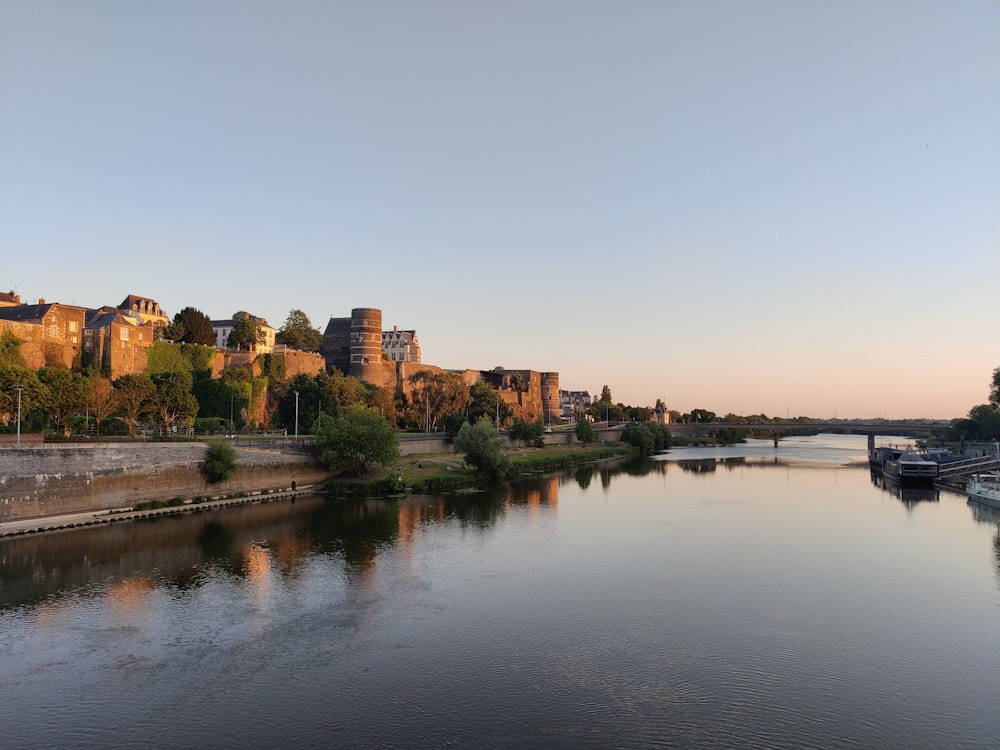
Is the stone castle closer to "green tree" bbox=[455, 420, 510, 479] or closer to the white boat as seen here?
"green tree" bbox=[455, 420, 510, 479]

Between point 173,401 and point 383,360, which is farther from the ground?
point 383,360

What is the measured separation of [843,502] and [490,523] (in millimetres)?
29965

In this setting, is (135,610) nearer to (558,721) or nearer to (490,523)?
(558,721)

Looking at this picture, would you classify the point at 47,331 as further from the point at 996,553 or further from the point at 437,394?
the point at 996,553

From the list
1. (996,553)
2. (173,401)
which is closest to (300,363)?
(173,401)

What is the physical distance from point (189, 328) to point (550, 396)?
3299 inches

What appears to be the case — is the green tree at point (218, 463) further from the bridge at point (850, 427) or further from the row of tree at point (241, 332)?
the bridge at point (850, 427)

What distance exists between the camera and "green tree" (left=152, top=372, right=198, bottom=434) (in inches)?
2160

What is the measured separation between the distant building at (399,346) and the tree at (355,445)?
2875 inches

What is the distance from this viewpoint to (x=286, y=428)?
68.6 meters

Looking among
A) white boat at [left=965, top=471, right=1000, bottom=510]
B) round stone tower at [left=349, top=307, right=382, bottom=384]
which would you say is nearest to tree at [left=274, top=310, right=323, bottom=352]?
round stone tower at [left=349, top=307, right=382, bottom=384]

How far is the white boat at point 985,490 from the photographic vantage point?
50156 mm

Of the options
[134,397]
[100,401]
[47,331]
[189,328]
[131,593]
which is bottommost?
[131,593]

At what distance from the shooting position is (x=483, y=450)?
62.9m
